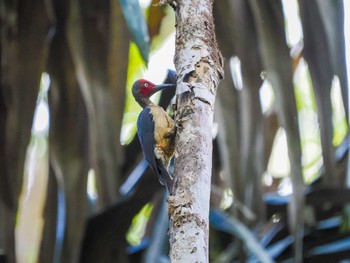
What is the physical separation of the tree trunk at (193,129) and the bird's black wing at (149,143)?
0.56 meters

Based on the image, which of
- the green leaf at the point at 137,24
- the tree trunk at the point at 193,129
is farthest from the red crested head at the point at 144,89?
the tree trunk at the point at 193,129

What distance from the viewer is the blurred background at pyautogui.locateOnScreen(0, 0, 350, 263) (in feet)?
10.8

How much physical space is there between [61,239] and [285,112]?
1.04 meters

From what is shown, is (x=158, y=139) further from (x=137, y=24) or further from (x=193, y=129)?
(x=193, y=129)

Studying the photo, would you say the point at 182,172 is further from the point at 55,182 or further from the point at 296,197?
the point at 55,182

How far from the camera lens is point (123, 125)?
3568 millimetres

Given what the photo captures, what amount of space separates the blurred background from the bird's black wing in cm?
27

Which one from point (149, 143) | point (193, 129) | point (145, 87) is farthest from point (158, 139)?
point (193, 129)

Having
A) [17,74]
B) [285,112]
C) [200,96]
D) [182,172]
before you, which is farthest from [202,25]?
[17,74]

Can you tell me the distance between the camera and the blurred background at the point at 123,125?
3.29 meters

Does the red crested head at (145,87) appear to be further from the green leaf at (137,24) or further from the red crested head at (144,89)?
the green leaf at (137,24)

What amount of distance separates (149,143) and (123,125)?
2.30 ft

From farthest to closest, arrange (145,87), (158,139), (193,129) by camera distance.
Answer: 1. (145,87)
2. (158,139)
3. (193,129)

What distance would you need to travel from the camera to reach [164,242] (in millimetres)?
3533
